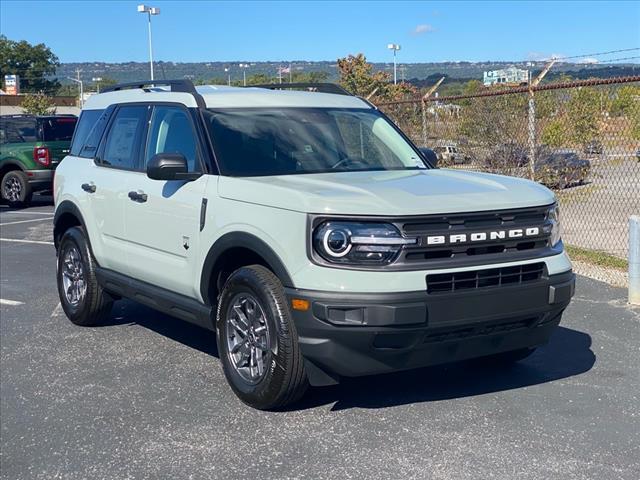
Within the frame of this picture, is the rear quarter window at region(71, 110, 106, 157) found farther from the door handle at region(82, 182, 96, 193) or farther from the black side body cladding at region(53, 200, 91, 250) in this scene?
the black side body cladding at region(53, 200, 91, 250)

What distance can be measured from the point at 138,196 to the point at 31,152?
12.4 metres

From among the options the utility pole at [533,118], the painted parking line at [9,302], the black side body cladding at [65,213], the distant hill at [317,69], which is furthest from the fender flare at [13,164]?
the utility pole at [533,118]

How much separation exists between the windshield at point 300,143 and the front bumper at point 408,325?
4.05 ft

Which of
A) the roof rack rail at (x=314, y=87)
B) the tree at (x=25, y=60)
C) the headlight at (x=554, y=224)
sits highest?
the tree at (x=25, y=60)

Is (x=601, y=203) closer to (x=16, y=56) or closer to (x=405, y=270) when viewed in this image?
(x=405, y=270)

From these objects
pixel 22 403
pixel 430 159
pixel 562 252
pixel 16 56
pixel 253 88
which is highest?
pixel 16 56

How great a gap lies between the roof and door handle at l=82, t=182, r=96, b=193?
720 millimetres

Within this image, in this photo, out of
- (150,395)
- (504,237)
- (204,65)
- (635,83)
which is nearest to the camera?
(504,237)

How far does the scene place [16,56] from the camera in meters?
103

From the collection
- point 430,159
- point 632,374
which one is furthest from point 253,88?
point 632,374

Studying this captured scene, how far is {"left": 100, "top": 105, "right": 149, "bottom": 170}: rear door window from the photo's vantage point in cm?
607

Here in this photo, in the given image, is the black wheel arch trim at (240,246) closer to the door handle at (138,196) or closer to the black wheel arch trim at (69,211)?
the door handle at (138,196)

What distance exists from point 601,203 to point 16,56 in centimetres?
10243

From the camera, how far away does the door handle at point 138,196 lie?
18.7 ft
